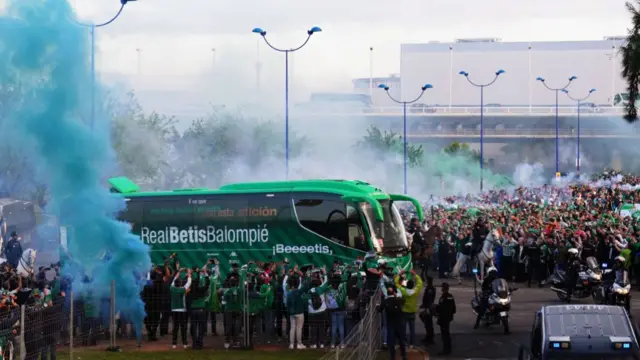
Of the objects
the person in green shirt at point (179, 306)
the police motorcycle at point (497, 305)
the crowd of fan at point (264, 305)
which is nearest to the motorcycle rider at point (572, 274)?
the police motorcycle at point (497, 305)

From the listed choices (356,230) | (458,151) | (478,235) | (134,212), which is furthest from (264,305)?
(458,151)

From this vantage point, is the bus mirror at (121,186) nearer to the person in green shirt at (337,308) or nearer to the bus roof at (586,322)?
the person in green shirt at (337,308)

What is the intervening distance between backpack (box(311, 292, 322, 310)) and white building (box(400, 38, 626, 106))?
95.5m

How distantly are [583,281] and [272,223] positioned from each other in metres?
7.82

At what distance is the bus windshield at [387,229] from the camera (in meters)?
25.5

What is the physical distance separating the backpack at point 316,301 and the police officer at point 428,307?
1.97 m

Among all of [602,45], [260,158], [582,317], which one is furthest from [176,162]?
[602,45]

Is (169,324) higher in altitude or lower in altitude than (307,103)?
lower

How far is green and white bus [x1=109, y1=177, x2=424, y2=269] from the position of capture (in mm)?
25484

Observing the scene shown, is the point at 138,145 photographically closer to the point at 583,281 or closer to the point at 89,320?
the point at 583,281

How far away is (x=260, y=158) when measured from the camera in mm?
58500

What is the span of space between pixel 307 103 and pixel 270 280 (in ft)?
171

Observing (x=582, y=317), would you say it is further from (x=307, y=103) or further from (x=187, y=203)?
(x=307, y=103)

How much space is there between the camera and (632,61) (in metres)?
25.3
